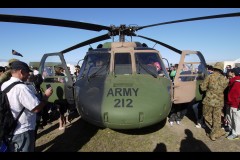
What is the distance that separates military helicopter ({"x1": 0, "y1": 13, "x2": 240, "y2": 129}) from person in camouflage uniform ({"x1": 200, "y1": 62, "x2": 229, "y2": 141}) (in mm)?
293

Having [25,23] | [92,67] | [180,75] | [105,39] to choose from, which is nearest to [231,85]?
[180,75]

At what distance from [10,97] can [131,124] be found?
210cm

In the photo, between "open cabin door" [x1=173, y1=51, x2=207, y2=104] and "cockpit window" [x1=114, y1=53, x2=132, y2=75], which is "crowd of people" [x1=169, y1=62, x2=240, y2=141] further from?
"cockpit window" [x1=114, y1=53, x2=132, y2=75]

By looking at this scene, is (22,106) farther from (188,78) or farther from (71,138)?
(188,78)

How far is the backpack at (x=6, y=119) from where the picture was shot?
2.82m

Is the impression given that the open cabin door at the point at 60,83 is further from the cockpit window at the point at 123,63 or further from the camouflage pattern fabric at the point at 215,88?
the camouflage pattern fabric at the point at 215,88

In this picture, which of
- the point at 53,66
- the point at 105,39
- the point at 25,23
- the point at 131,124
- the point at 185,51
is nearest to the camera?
the point at 131,124

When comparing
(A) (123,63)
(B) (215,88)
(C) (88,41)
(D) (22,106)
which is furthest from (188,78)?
(D) (22,106)

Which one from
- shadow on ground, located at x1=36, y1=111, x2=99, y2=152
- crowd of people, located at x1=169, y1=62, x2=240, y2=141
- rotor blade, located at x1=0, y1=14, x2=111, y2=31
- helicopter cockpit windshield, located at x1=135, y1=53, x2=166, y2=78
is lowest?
shadow on ground, located at x1=36, y1=111, x2=99, y2=152

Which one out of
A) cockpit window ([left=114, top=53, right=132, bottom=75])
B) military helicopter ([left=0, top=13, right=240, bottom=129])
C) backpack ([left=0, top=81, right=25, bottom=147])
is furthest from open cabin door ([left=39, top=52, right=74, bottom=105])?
backpack ([left=0, top=81, right=25, bottom=147])

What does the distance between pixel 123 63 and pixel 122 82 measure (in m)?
0.82

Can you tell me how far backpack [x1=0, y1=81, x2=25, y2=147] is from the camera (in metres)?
2.82

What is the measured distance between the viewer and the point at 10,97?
291cm

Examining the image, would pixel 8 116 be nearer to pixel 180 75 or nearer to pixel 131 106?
pixel 131 106
